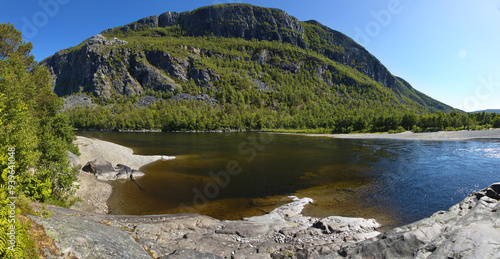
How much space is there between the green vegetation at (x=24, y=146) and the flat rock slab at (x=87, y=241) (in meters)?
1.29

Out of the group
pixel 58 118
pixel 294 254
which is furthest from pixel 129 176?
pixel 294 254

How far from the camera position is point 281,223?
51.9 feet

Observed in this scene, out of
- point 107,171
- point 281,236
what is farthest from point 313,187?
point 107,171

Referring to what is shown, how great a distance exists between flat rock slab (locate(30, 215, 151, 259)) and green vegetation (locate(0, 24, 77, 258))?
1.29 m

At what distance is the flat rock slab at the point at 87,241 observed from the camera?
Answer: 26.0ft

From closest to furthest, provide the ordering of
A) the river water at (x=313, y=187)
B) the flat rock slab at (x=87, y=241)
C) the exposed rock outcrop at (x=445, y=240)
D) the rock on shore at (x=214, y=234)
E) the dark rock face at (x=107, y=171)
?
1. the exposed rock outcrop at (x=445, y=240)
2. the flat rock slab at (x=87, y=241)
3. the rock on shore at (x=214, y=234)
4. the river water at (x=313, y=187)
5. the dark rock face at (x=107, y=171)

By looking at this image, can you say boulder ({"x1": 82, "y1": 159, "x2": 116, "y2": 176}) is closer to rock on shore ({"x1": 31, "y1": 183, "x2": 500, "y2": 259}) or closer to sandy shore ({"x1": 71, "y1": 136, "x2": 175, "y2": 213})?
sandy shore ({"x1": 71, "y1": 136, "x2": 175, "y2": 213})

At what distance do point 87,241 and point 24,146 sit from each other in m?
5.10

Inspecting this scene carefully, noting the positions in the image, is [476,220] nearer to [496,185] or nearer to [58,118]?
[496,185]

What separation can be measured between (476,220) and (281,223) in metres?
10.2

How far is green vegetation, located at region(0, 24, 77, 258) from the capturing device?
19.7 feet

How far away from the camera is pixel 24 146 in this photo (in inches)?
380

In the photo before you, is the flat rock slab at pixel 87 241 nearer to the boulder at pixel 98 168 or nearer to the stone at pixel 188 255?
the stone at pixel 188 255

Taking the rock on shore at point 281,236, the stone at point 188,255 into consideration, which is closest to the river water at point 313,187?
the rock on shore at point 281,236
